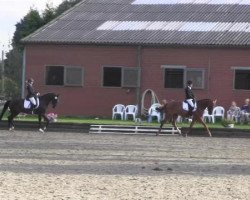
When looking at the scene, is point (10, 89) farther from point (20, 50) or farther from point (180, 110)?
point (180, 110)

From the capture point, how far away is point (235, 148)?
2372 cm

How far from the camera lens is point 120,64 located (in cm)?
4216

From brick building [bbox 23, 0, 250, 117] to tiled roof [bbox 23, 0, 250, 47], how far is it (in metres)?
0.06

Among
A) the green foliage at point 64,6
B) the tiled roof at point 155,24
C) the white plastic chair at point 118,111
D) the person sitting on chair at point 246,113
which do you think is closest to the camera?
the person sitting on chair at point 246,113

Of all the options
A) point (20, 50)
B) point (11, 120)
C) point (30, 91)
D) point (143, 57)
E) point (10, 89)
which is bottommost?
point (11, 120)

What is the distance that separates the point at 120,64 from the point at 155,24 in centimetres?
366

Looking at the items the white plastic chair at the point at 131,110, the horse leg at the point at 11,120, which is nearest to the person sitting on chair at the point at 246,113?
the white plastic chair at the point at 131,110

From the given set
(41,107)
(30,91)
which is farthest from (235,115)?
(30,91)

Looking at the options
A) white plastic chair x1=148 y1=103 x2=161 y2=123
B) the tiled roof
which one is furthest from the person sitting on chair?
white plastic chair x1=148 y1=103 x2=161 y2=123

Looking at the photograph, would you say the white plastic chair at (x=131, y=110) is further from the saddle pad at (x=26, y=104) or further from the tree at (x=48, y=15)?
the tree at (x=48, y=15)

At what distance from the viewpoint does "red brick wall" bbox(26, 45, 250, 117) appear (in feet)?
132

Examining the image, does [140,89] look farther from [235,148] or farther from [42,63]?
[235,148]

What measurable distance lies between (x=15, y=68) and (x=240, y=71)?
131 feet

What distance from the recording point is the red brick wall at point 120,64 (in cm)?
4025
